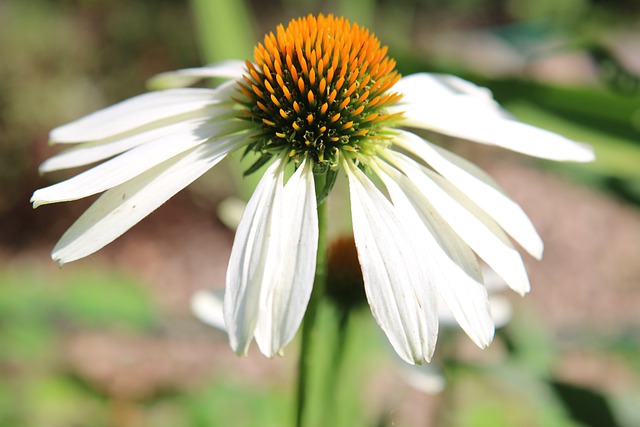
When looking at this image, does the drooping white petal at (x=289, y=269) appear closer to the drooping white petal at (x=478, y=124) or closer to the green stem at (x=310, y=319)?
the green stem at (x=310, y=319)

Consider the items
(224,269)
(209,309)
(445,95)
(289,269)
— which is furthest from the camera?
(224,269)

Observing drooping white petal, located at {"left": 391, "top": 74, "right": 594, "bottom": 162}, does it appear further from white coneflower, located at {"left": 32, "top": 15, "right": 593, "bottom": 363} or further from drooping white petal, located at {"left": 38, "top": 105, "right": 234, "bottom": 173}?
drooping white petal, located at {"left": 38, "top": 105, "right": 234, "bottom": 173}

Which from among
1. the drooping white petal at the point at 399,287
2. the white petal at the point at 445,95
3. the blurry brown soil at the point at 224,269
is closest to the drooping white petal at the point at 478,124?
the white petal at the point at 445,95

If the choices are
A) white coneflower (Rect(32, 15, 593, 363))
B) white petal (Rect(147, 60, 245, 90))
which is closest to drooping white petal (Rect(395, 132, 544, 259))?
white coneflower (Rect(32, 15, 593, 363))

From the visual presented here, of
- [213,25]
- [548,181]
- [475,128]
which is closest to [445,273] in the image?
[475,128]

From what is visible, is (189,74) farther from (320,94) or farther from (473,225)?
(473,225)

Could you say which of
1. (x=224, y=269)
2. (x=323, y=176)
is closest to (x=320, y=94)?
(x=323, y=176)

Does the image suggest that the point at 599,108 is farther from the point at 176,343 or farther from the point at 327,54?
the point at 176,343
